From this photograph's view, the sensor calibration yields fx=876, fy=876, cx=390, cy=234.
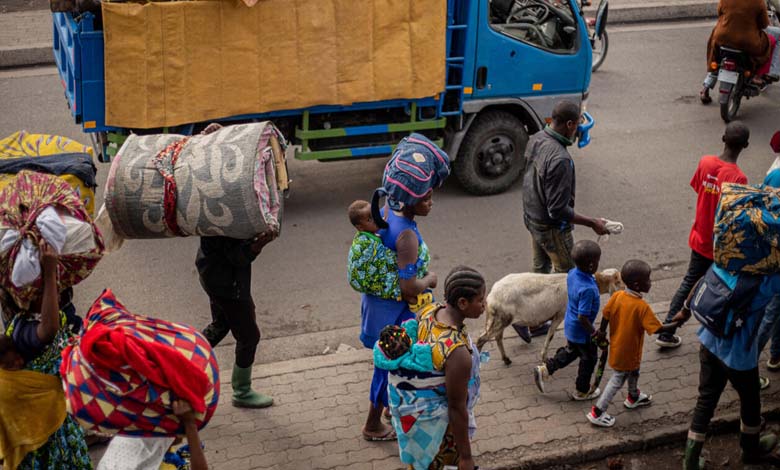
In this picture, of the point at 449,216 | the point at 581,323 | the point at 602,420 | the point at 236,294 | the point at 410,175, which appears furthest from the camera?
the point at 449,216

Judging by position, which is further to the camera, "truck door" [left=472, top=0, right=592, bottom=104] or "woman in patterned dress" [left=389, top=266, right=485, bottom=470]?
"truck door" [left=472, top=0, right=592, bottom=104]

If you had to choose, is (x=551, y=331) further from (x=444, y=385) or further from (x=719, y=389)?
(x=444, y=385)

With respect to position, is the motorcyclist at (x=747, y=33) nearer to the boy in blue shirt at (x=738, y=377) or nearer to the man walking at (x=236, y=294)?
the boy in blue shirt at (x=738, y=377)

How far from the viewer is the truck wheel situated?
28.1 feet

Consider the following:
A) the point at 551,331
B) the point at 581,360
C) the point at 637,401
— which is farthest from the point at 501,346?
the point at 637,401

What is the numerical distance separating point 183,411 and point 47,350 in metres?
0.99

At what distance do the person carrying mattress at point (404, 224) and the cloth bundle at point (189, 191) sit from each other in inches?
27.2

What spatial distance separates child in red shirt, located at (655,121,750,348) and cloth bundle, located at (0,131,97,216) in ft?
12.4

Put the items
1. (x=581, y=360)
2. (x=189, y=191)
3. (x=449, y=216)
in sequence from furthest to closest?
(x=449, y=216) < (x=581, y=360) < (x=189, y=191)

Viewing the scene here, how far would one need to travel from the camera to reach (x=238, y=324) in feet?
17.1

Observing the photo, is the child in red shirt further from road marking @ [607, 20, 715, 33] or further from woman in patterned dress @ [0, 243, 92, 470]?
road marking @ [607, 20, 715, 33]

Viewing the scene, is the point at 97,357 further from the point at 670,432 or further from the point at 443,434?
the point at 670,432

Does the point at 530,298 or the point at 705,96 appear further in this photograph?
the point at 705,96

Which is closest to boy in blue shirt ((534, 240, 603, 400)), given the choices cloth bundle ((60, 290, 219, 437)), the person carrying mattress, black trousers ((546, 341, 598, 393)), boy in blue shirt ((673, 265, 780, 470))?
black trousers ((546, 341, 598, 393))
